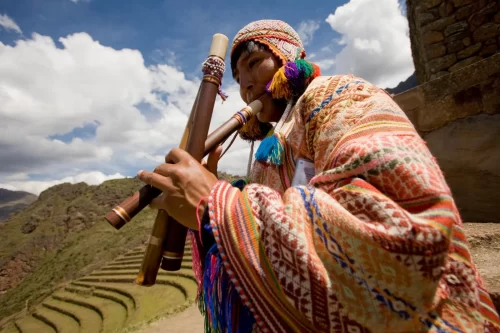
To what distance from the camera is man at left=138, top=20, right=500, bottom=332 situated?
688mm

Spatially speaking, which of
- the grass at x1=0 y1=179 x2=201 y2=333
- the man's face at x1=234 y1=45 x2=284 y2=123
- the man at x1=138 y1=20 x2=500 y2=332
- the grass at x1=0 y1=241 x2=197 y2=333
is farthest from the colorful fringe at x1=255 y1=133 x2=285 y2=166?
the grass at x1=0 y1=241 x2=197 y2=333

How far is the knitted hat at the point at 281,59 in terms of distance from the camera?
1.46 meters

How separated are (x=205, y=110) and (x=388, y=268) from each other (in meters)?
0.93

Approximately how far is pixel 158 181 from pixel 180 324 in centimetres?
719

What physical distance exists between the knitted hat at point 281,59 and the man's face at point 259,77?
5cm

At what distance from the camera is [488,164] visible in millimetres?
2279

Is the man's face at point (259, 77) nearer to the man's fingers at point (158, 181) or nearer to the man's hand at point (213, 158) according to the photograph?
the man's hand at point (213, 158)

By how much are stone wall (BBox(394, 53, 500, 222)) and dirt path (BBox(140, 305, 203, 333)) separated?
5875mm

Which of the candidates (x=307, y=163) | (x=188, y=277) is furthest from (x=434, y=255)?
(x=188, y=277)

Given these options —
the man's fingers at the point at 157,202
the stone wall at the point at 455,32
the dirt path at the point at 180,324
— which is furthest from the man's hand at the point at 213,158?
the dirt path at the point at 180,324

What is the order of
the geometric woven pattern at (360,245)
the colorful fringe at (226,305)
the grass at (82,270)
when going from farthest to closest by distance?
1. the grass at (82,270)
2. the colorful fringe at (226,305)
3. the geometric woven pattern at (360,245)

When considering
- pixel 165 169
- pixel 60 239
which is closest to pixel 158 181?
pixel 165 169

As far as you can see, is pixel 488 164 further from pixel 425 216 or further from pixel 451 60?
pixel 425 216

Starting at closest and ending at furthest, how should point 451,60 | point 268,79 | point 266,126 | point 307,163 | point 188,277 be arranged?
1. point 307,163
2. point 268,79
3. point 266,126
4. point 451,60
5. point 188,277
